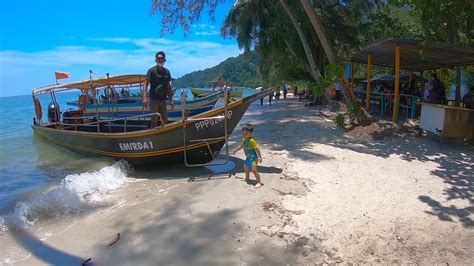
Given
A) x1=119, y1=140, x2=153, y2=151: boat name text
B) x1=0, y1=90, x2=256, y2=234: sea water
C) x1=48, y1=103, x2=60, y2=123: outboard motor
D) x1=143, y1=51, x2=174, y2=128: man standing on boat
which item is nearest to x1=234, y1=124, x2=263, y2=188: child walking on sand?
x1=0, y1=90, x2=256, y2=234: sea water

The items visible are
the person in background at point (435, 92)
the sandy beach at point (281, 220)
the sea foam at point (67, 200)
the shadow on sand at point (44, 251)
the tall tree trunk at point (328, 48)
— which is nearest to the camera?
the sandy beach at point (281, 220)

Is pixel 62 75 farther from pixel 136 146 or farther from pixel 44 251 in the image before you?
pixel 44 251

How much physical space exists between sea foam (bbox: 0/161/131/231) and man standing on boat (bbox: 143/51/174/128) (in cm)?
172

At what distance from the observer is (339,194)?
5750mm

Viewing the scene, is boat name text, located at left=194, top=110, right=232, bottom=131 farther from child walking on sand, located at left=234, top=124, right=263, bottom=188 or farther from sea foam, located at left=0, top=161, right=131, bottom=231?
sea foam, located at left=0, top=161, right=131, bottom=231

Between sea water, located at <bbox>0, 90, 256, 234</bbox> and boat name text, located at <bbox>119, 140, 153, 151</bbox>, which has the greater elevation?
boat name text, located at <bbox>119, 140, 153, 151</bbox>

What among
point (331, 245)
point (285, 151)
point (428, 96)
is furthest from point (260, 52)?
point (331, 245)

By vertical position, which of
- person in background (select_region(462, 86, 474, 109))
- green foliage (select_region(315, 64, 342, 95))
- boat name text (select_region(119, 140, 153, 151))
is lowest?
boat name text (select_region(119, 140, 153, 151))

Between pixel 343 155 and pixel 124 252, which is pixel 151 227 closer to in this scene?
pixel 124 252

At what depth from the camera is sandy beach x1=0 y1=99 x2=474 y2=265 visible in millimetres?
4074

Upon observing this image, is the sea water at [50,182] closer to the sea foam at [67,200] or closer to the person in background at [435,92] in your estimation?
the sea foam at [67,200]

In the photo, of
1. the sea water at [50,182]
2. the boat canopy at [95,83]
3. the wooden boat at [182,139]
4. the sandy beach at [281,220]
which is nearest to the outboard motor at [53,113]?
the sea water at [50,182]

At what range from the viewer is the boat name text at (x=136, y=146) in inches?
326

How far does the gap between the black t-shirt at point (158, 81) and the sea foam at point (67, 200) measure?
1.99 metres
